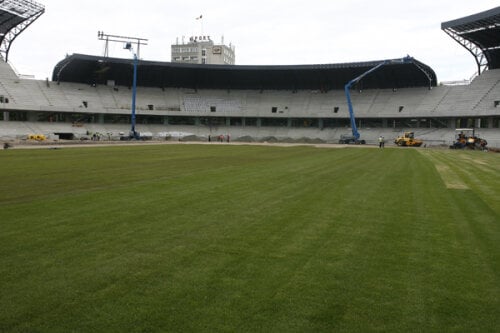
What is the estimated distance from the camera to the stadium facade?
74.3m

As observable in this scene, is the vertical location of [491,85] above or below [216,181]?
above

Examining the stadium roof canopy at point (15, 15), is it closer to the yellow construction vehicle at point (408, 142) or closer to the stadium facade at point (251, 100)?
the stadium facade at point (251, 100)

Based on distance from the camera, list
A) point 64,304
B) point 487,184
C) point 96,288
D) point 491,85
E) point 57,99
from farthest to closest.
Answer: point 57,99
point 491,85
point 487,184
point 96,288
point 64,304

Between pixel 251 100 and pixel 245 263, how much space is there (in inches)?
3701

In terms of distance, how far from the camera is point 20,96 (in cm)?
7825

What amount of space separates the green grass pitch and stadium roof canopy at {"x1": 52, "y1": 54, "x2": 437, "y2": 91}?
77.2 metres

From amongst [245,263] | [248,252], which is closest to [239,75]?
[248,252]

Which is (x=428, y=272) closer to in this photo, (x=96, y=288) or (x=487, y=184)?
(x=96, y=288)

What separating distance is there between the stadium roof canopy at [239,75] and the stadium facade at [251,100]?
9.3 inches

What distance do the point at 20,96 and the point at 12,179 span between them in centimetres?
7451

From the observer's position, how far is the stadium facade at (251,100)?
244ft

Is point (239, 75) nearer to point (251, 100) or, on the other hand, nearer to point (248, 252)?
point (251, 100)

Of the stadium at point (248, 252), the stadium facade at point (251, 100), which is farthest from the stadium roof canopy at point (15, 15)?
the stadium at point (248, 252)

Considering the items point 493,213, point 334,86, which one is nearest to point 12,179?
point 493,213
